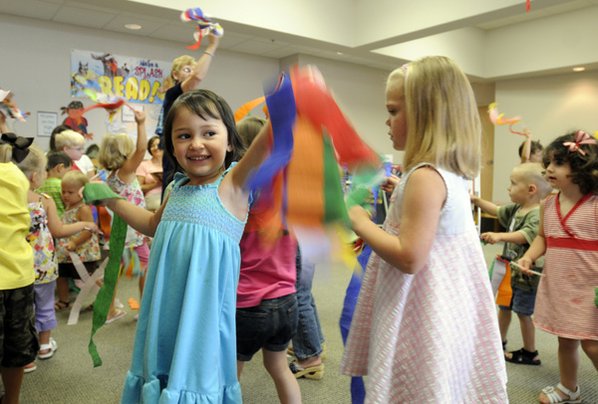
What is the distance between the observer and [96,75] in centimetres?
585

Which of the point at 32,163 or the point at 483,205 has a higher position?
the point at 32,163

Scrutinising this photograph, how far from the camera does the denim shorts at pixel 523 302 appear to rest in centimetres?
258

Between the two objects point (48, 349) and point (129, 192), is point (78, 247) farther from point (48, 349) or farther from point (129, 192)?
Result: point (48, 349)

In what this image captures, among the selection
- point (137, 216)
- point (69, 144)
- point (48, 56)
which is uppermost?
Answer: point (48, 56)

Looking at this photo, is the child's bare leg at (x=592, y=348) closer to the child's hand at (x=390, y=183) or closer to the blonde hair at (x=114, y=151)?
the child's hand at (x=390, y=183)

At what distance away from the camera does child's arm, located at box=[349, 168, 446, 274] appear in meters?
1.08

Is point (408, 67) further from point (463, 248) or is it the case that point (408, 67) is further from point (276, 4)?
point (276, 4)

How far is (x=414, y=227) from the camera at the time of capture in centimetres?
110

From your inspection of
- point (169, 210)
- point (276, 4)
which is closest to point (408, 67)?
point (169, 210)

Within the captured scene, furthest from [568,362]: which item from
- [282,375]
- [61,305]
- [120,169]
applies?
[61,305]

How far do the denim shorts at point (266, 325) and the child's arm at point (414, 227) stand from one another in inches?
23.0

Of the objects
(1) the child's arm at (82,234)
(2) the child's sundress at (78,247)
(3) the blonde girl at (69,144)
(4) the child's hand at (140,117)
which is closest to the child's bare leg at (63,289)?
(2) the child's sundress at (78,247)

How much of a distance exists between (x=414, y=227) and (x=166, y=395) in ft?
2.21

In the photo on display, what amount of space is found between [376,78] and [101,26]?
14.8 ft
